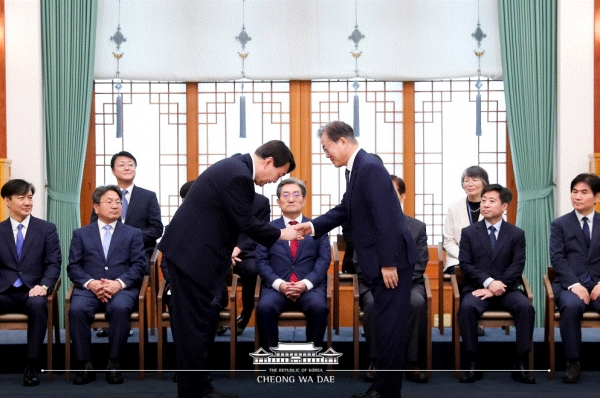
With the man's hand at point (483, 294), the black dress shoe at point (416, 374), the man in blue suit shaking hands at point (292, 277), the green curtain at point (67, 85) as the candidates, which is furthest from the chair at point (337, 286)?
the green curtain at point (67, 85)

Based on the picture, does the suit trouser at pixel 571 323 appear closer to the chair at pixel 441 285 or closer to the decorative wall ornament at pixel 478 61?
the chair at pixel 441 285

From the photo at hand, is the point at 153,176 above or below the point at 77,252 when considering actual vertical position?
above

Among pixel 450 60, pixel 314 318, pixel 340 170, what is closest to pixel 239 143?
pixel 340 170

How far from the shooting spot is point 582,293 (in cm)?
563

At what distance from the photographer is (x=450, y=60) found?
300 inches

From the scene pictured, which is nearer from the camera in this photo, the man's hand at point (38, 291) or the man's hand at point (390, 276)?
the man's hand at point (390, 276)

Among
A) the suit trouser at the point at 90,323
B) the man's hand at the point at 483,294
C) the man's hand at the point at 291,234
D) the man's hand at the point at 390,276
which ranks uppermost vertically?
the man's hand at the point at 291,234

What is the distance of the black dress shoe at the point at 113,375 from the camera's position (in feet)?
17.9

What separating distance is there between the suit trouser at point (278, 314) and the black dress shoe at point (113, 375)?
874mm

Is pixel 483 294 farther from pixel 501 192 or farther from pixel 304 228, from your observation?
pixel 304 228

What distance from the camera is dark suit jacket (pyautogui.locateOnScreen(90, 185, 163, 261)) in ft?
21.3

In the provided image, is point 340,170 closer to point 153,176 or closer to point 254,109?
point 254,109

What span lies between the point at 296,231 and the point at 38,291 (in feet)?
5.52

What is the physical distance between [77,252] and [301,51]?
2757mm
